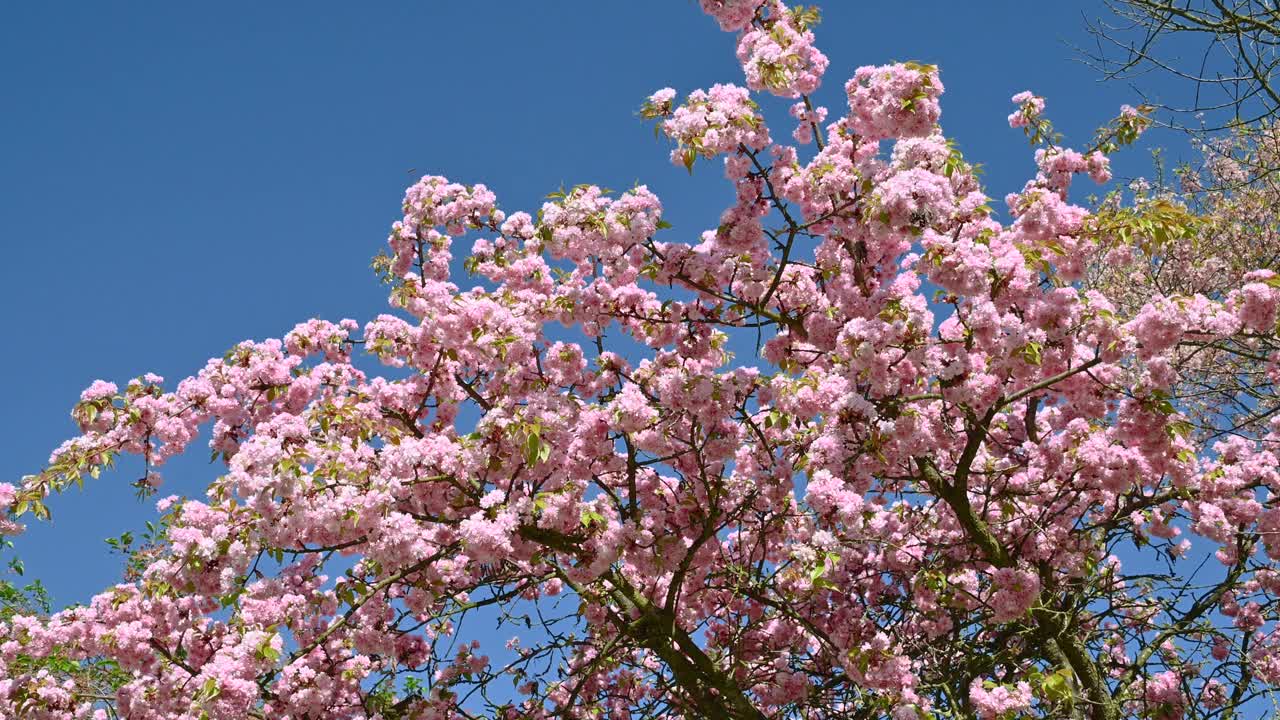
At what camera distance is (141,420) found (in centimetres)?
859

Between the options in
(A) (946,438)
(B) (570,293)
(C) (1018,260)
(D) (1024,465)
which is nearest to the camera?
(C) (1018,260)

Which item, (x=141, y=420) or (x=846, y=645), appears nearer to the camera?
(x=846, y=645)

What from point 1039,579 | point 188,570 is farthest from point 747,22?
point 188,570

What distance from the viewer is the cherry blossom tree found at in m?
6.36

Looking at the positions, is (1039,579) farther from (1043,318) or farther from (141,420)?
(141,420)

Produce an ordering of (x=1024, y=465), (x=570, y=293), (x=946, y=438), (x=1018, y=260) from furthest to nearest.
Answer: (x=1024, y=465)
(x=570, y=293)
(x=946, y=438)
(x=1018, y=260)

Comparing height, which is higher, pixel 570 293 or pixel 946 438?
pixel 570 293

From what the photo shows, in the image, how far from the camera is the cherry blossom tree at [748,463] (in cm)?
636

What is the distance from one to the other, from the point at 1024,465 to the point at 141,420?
7701 mm

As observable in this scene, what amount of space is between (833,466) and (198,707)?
177 inches

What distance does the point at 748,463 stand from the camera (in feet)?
24.2

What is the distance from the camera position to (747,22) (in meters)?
8.02

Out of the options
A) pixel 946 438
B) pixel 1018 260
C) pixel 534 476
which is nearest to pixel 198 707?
pixel 534 476

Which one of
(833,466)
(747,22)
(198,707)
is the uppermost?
(747,22)
